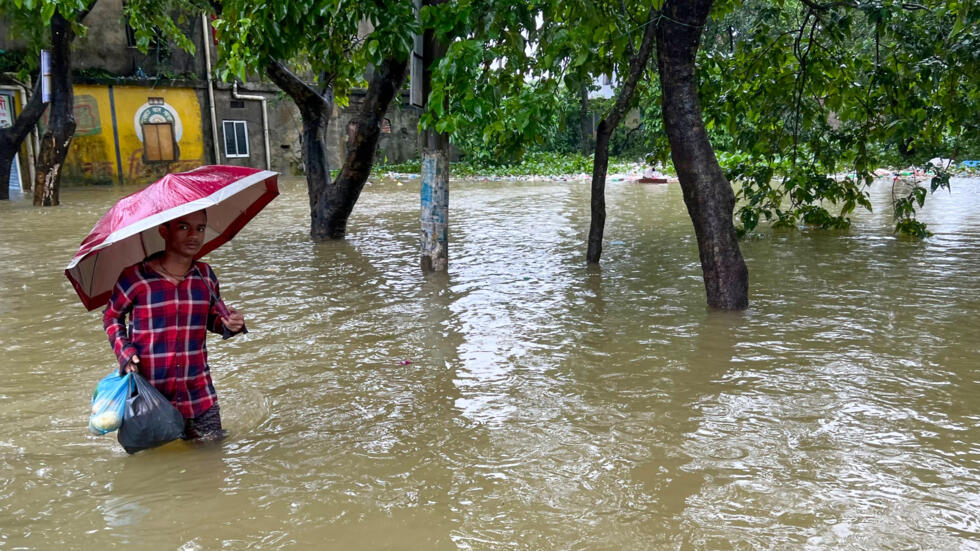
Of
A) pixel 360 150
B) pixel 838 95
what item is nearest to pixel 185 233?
pixel 360 150

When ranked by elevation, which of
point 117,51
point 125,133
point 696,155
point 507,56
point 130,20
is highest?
point 117,51

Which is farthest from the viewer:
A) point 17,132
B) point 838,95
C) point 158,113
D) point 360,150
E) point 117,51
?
point 158,113

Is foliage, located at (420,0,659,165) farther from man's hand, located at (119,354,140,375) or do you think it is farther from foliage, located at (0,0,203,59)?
foliage, located at (0,0,203,59)

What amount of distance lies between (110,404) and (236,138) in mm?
21990

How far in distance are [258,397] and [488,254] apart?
5.48m

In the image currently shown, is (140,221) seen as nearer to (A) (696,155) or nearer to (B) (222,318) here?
(B) (222,318)

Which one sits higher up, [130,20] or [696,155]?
[130,20]

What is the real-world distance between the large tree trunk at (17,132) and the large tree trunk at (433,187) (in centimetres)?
1142

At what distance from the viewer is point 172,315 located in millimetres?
3488

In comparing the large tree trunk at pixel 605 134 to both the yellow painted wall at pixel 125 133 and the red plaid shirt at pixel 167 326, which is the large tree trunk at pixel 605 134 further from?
the yellow painted wall at pixel 125 133

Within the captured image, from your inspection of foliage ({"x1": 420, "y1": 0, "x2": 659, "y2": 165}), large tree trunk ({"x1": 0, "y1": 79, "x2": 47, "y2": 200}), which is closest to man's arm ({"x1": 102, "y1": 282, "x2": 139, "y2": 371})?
foliage ({"x1": 420, "y1": 0, "x2": 659, "y2": 165})

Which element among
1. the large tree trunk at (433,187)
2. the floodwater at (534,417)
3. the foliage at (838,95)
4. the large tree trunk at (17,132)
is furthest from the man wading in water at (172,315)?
the large tree trunk at (17,132)

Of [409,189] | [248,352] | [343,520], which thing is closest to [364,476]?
[343,520]

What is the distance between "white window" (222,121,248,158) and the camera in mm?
23500
